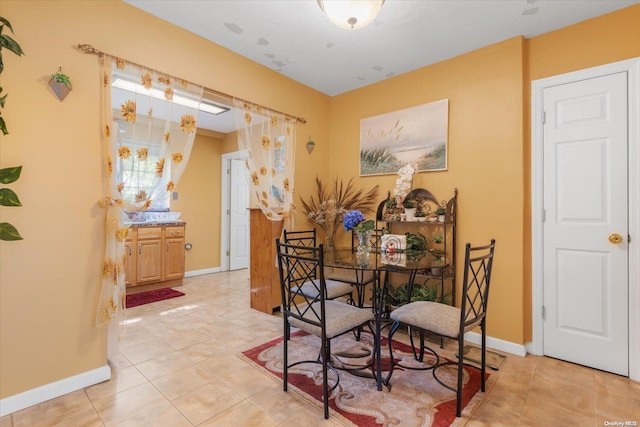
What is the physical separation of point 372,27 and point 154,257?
3.92 m

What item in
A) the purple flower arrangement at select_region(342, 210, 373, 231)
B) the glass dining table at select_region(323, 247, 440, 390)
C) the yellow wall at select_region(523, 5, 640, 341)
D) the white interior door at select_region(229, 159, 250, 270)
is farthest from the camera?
the white interior door at select_region(229, 159, 250, 270)

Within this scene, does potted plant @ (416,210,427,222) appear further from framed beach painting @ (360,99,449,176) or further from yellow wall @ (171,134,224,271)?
yellow wall @ (171,134,224,271)

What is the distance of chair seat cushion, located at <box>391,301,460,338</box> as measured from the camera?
1.74 m

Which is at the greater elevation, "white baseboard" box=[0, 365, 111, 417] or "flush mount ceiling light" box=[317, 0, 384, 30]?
"flush mount ceiling light" box=[317, 0, 384, 30]

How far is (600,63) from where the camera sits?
7.23ft

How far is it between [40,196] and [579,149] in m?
3.78

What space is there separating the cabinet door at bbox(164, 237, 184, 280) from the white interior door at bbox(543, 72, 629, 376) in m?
4.45

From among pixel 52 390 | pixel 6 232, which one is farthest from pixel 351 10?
pixel 52 390

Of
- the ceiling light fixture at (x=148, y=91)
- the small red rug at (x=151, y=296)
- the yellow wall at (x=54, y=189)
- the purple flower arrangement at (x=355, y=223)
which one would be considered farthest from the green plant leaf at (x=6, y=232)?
the small red rug at (x=151, y=296)

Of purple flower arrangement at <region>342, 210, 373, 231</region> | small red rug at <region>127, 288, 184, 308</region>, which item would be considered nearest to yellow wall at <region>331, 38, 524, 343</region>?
purple flower arrangement at <region>342, 210, 373, 231</region>

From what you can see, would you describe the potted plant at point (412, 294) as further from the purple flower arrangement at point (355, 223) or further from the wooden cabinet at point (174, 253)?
the wooden cabinet at point (174, 253)

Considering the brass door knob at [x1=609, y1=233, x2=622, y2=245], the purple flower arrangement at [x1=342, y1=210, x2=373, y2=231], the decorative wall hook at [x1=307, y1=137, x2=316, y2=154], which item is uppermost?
the decorative wall hook at [x1=307, y1=137, x2=316, y2=154]

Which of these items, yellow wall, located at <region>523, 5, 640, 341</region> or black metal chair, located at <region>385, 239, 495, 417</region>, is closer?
black metal chair, located at <region>385, 239, 495, 417</region>

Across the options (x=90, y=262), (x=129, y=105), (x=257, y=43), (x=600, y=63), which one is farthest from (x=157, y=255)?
(x=600, y=63)
